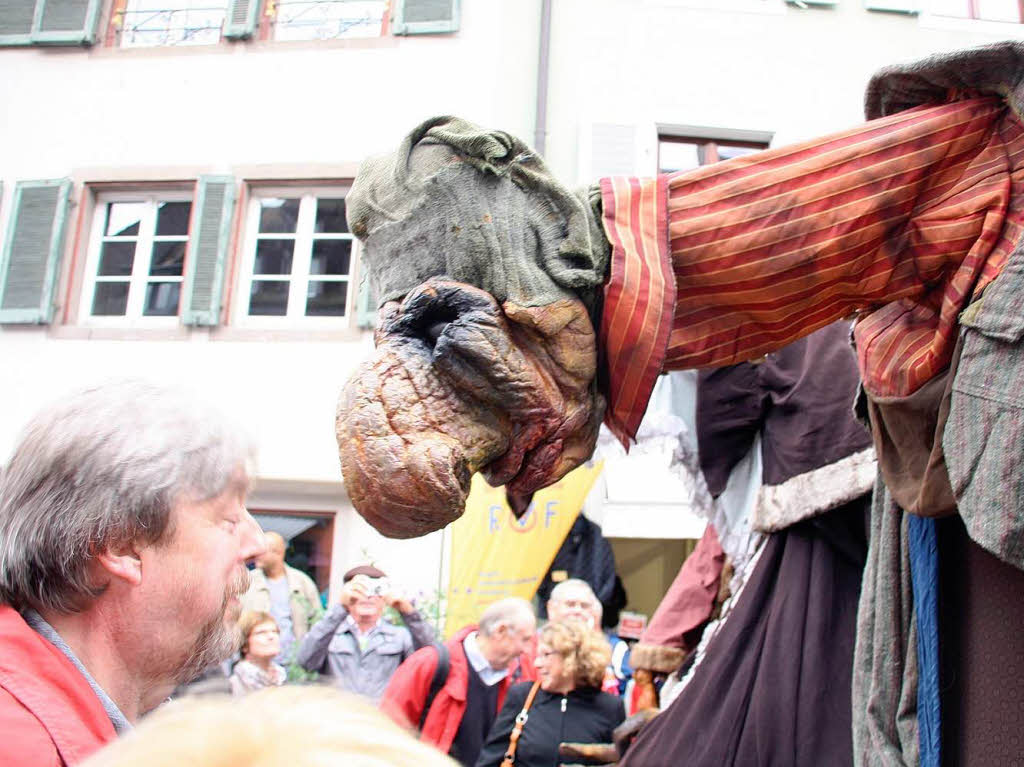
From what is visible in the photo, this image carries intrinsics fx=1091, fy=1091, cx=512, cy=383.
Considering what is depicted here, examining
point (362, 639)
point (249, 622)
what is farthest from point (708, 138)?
point (249, 622)

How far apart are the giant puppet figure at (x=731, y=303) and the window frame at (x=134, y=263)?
9243 millimetres

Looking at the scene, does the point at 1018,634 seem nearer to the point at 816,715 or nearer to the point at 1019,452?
the point at 1019,452

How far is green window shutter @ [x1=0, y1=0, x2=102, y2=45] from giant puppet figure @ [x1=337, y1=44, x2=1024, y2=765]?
10.6 meters

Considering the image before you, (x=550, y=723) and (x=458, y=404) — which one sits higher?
(x=458, y=404)

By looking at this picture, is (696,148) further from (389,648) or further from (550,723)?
(550,723)

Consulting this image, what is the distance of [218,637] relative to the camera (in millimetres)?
1651

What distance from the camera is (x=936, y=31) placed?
32.9 ft

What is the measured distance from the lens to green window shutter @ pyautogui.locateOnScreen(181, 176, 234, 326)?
10055mm

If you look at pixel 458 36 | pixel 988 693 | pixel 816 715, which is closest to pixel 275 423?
pixel 458 36

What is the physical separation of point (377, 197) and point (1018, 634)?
1188mm

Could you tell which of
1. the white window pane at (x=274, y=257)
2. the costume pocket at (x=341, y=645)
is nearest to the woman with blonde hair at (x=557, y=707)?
the costume pocket at (x=341, y=645)

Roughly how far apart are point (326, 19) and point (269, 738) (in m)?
10.8

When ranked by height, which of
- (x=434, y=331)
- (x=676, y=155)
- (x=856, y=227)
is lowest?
(x=434, y=331)

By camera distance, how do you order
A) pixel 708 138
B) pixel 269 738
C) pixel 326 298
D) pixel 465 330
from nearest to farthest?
pixel 269 738, pixel 465 330, pixel 708 138, pixel 326 298
